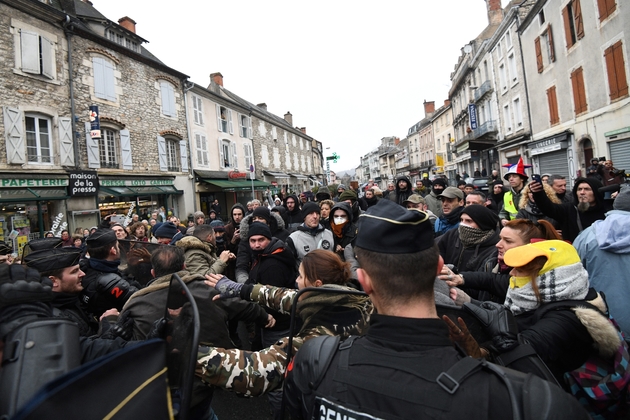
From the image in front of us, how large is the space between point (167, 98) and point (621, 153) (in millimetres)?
19162

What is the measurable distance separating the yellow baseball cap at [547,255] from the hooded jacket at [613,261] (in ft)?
3.21

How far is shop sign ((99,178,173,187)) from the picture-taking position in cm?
1388

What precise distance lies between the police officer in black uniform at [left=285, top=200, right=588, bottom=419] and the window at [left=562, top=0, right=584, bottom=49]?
52.9 ft

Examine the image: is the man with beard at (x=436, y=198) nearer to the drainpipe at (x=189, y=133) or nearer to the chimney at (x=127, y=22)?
the drainpipe at (x=189, y=133)

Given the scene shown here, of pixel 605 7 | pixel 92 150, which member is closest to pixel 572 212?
pixel 605 7

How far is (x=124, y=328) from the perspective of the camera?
1938mm

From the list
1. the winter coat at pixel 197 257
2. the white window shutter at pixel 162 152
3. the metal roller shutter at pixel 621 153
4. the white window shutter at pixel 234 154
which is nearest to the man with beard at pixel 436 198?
the winter coat at pixel 197 257

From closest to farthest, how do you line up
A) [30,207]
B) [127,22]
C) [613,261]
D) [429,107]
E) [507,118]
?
[613,261] < [30,207] < [127,22] < [507,118] < [429,107]

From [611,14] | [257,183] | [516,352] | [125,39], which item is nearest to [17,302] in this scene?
[516,352]

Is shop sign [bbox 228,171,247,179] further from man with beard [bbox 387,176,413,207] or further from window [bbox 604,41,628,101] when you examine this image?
window [bbox 604,41,628,101]

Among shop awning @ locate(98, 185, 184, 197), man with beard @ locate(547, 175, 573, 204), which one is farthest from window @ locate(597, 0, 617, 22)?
shop awning @ locate(98, 185, 184, 197)

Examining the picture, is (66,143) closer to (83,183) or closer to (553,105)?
(83,183)

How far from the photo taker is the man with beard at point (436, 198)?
20.1 ft

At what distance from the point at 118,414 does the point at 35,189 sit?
13.7 meters
